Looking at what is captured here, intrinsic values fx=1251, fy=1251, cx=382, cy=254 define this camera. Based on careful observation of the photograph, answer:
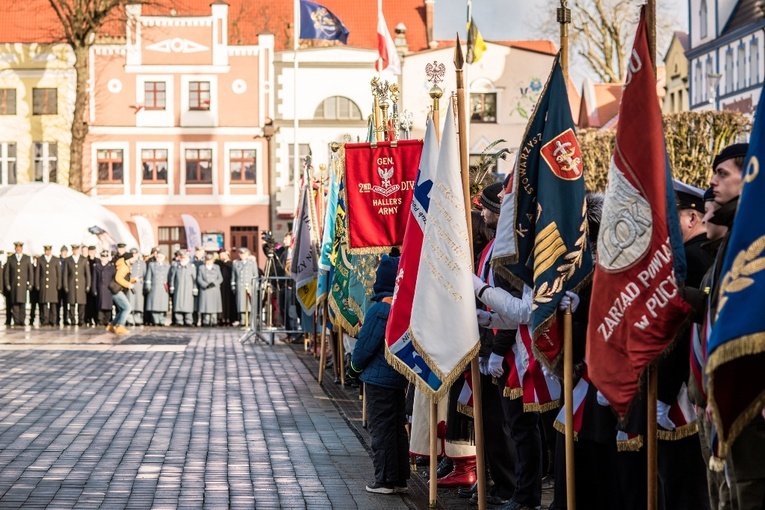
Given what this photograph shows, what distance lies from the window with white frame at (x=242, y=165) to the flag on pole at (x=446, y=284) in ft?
158

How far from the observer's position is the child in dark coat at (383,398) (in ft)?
29.6

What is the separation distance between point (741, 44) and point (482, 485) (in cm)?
4765

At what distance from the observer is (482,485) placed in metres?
7.73

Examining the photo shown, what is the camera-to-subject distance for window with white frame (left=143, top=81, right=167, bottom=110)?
55938 millimetres

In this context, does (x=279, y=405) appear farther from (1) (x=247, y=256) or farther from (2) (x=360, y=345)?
(1) (x=247, y=256)

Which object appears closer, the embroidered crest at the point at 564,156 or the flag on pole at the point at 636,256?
the flag on pole at the point at 636,256

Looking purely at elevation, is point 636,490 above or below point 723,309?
below

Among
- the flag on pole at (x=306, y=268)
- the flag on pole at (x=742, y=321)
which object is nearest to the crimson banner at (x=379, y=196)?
the flag on pole at (x=306, y=268)

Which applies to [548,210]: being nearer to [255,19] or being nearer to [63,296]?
[63,296]

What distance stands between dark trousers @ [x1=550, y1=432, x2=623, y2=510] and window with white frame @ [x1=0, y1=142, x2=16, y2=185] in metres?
52.8

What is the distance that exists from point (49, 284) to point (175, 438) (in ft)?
67.4

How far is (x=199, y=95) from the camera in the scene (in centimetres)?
5622

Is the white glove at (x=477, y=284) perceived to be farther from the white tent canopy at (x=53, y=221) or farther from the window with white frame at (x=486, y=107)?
the window with white frame at (x=486, y=107)

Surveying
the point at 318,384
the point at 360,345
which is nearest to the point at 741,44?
the point at 318,384
